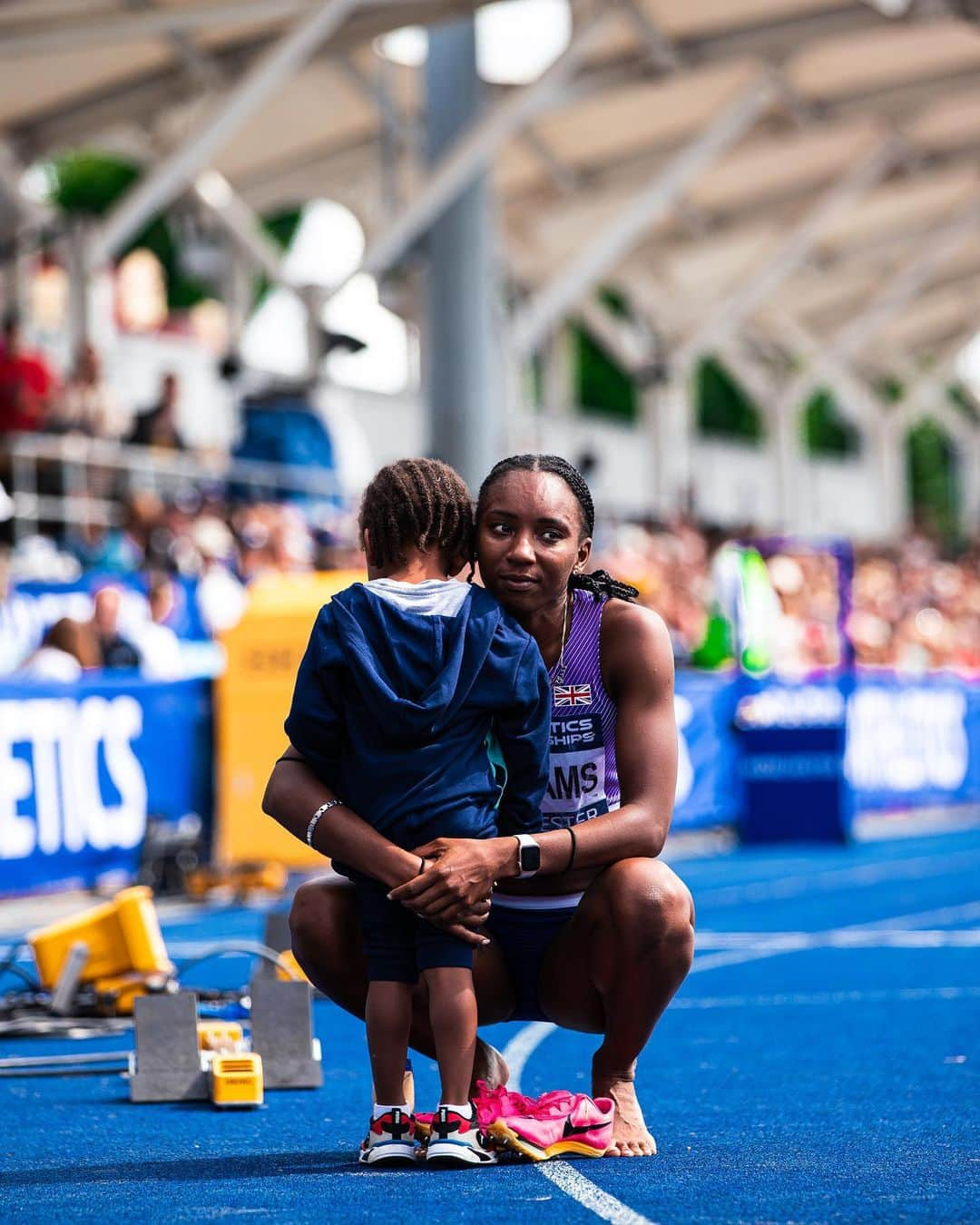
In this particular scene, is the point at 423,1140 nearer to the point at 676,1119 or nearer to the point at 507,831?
the point at 507,831

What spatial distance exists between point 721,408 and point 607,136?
26.1 meters

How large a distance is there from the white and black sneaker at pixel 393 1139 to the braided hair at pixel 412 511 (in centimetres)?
121

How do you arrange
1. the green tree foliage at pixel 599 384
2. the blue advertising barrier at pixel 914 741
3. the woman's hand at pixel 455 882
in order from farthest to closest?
the green tree foliage at pixel 599 384, the blue advertising barrier at pixel 914 741, the woman's hand at pixel 455 882

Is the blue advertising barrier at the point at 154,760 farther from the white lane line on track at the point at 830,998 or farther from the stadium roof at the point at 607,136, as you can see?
the stadium roof at the point at 607,136

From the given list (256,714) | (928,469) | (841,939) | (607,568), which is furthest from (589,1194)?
(928,469)

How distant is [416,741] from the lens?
16.3ft

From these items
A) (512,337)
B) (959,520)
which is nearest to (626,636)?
(512,337)

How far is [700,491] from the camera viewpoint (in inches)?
1665

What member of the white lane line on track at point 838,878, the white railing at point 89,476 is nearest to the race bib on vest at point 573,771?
the white lane line on track at point 838,878

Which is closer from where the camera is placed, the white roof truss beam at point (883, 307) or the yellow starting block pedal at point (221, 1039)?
the yellow starting block pedal at point (221, 1039)

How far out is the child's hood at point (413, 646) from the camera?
4934 mm

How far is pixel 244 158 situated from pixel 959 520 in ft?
92.1

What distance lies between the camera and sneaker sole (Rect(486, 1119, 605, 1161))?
200 inches

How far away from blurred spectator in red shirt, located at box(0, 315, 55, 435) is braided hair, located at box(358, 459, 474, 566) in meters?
14.2
